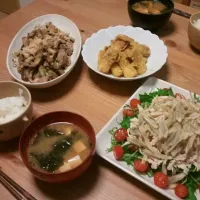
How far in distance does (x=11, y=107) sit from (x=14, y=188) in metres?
0.33

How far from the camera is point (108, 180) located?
3.45 ft

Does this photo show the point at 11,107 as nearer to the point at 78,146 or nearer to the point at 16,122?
Result: the point at 16,122

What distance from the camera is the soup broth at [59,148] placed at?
3.33 ft

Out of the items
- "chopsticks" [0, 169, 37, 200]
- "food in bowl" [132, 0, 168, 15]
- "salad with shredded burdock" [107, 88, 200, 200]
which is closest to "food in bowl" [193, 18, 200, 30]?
"food in bowl" [132, 0, 168, 15]

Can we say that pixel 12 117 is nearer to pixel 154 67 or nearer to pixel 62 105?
pixel 62 105

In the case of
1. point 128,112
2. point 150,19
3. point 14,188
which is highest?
point 150,19

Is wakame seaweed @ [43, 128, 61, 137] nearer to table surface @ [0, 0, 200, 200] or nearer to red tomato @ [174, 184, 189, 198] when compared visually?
table surface @ [0, 0, 200, 200]

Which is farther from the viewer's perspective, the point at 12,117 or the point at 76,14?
the point at 76,14

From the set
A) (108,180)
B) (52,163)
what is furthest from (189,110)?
(52,163)

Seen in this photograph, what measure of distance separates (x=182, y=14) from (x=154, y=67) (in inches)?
25.4

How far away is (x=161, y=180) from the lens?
3.24 ft

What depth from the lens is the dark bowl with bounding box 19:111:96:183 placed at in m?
0.94

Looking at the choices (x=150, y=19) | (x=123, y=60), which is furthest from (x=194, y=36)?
(x=123, y=60)

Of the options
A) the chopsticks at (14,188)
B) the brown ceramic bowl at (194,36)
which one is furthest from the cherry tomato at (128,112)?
the brown ceramic bowl at (194,36)
